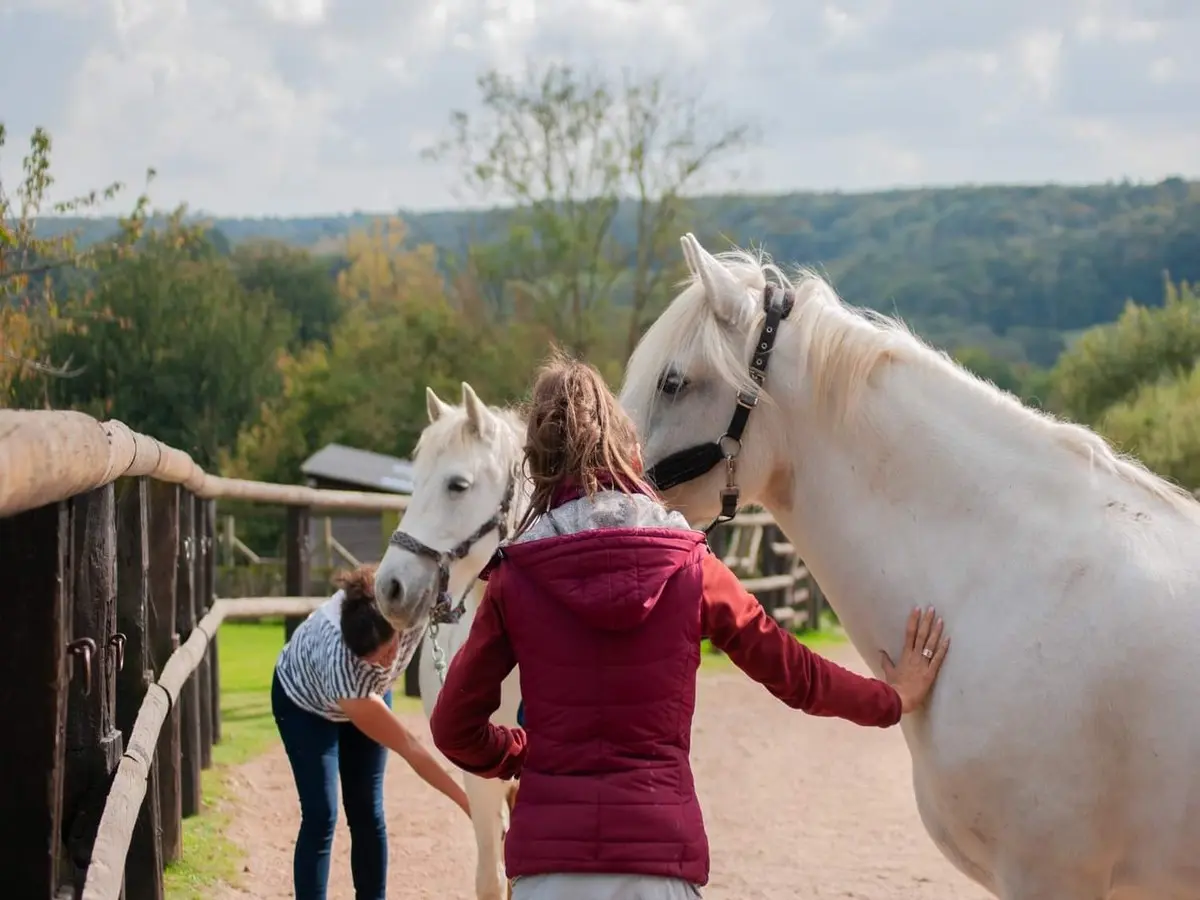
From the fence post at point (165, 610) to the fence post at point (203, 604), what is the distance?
1.22 meters

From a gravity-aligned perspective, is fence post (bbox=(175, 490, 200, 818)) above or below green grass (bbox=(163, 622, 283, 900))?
above

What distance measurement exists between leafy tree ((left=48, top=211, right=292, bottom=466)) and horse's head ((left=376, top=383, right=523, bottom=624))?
94.8ft

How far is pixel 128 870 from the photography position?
3123mm

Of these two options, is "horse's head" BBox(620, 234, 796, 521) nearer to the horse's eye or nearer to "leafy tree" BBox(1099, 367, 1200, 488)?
the horse's eye

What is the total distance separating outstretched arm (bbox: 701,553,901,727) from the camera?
2.18m

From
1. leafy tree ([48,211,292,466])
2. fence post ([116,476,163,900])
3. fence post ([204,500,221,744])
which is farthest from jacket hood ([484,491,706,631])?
leafy tree ([48,211,292,466])

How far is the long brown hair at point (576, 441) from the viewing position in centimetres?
220

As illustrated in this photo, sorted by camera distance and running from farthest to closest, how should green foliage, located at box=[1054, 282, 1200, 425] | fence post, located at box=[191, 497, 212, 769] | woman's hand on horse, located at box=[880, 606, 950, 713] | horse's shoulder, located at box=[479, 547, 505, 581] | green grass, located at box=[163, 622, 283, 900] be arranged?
green foliage, located at box=[1054, 282, 1200, 425]
fence post, located at box=[191, 497, 212, 769]
green grass, located at box=[163, 622, 283, 900]
woman's hand on horse, located at box=[880, 606, 950, 713]
horse's shoulder, located at box=[479, 547, 505, 581]

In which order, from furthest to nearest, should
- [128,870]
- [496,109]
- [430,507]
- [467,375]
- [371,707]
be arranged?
[467,375]
[496,109]
[430,507]
[371,707]
[128,870]

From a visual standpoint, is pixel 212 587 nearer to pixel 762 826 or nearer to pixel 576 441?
pixel 762 826

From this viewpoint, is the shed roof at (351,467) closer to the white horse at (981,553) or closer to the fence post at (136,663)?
the fence post at (136,663)

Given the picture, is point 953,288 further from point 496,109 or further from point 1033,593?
point 1033,593

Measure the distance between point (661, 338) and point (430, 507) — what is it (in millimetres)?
1734

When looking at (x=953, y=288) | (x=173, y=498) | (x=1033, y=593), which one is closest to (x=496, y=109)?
(x=173, y=498)
